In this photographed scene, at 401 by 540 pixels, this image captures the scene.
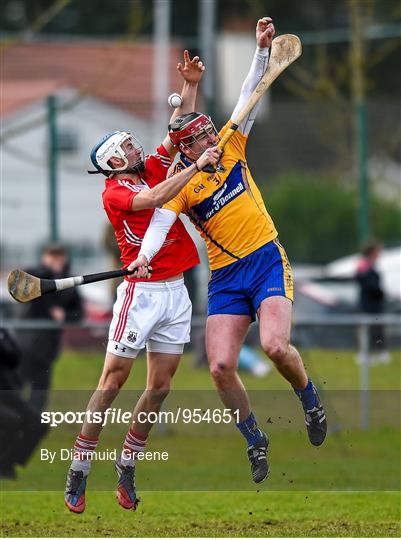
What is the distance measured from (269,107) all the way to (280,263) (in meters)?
34.5

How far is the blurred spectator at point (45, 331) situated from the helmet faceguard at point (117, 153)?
150 inches

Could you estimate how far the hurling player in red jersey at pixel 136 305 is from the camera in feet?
31.0

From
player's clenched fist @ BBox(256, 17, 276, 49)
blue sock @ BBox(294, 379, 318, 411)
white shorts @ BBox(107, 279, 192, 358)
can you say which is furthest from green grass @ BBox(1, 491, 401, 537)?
player's clenched fist @ BBox(256, 17, 276, 49)

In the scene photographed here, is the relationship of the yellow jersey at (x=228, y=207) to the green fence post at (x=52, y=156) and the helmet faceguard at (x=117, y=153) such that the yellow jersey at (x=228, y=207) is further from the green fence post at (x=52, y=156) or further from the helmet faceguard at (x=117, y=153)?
the green fence post at (x=52, y=156)

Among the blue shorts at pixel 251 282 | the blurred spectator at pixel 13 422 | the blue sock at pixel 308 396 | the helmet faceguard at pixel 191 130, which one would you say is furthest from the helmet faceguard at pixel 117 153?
the blurred spectator at pixel 13 422

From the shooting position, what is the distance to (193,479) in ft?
42.8

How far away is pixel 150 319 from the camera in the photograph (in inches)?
376

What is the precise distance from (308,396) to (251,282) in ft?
2.73

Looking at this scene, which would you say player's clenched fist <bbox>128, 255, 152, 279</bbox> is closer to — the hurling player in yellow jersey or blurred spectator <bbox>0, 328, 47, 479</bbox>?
the hurling player in yellow jersey

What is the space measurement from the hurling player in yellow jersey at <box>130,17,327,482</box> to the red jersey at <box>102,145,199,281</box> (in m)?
0.15

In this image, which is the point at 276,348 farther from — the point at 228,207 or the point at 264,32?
the point at 264,32

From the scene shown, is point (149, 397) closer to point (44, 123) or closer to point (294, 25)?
point (44, 123)

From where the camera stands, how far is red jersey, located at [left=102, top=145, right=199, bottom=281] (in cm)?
940

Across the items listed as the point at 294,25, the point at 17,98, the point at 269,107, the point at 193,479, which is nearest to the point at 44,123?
the point at 17,98
